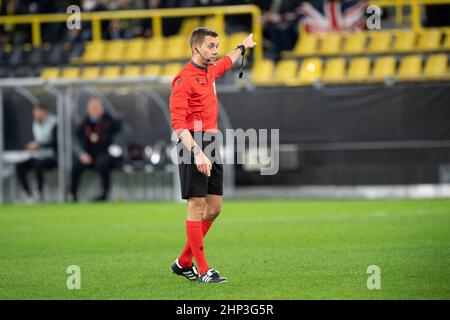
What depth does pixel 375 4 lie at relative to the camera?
20.9 metres

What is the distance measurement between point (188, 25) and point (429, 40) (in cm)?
617

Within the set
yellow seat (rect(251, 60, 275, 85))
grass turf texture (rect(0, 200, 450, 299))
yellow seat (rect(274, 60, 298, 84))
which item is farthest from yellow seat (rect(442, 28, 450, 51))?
grass turf texture (rect(0, 200, 450, 299))

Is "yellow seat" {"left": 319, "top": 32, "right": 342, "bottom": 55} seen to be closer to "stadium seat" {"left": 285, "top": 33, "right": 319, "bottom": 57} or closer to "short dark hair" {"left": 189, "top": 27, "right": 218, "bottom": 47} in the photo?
"stadium seat" {"left": 285, "top": 33, "right": 319, "bottom": 57}

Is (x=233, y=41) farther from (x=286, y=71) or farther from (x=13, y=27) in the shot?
(x=13, y=27)

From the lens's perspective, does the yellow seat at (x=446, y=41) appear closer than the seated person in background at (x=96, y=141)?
No

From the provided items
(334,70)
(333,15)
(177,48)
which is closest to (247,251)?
(334,70)

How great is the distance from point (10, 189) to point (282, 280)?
1366 cm

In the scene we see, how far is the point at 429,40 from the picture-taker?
21.7 m

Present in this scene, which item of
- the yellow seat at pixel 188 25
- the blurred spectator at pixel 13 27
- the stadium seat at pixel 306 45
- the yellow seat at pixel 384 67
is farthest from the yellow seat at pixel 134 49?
the yellow seat at pixel 384 67

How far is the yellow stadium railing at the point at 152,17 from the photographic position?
2230cm

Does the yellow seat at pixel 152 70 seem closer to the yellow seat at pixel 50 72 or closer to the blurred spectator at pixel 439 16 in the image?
the yellow seat at pixel 50 72

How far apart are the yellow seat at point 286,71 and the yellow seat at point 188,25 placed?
353 centimetres
